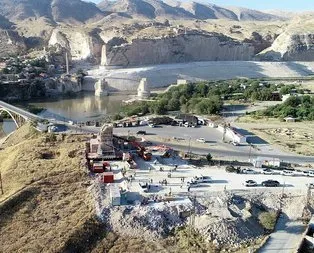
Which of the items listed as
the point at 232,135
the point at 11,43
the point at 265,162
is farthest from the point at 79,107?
the point at 11,43

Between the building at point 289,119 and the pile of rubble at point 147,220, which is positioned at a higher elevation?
the pile of rubble at point 147,220

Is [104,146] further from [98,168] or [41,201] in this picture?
[41,201]

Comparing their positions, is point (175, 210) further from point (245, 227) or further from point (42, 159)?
point (42, 159)

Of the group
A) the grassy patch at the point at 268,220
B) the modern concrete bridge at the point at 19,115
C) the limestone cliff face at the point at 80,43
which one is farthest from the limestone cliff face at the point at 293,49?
the grassy patch at the point at 268,220

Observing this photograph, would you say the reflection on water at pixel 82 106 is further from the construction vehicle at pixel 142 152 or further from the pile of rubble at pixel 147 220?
the pile of rubble at pixel 147 220

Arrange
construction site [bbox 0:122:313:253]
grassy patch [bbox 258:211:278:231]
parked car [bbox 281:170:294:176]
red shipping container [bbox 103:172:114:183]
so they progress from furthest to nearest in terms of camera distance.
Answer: parked car [bbox 281:170:294:176]
red shipping container [bbox 103:172:114:183]
grassy patch [bbox 258:211:278:231]
construction site [bbox 0:122:313:253]


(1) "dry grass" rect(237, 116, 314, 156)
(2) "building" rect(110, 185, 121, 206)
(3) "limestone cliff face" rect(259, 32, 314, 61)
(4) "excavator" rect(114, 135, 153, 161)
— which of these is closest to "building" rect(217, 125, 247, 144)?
(1) "dry grass" rect(237, 116, 314, 156)

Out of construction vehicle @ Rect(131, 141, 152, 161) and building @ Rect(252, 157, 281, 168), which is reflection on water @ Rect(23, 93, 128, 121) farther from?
building @ Rect(252, 157, 281, 168)
